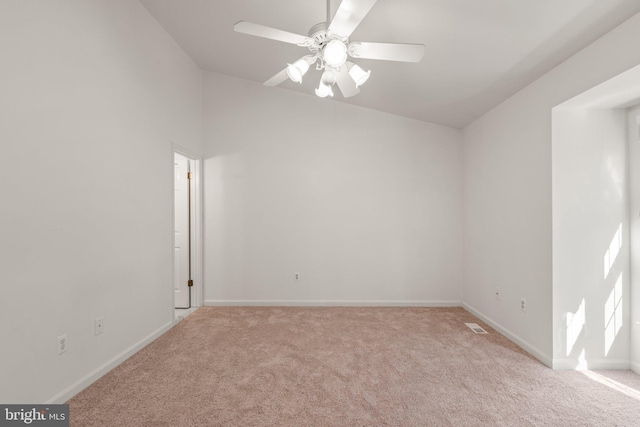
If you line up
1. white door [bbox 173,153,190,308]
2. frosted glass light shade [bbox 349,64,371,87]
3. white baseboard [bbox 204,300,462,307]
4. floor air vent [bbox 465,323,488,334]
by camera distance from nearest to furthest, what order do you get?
frosted glass light shade [bbox 349,64,371,87]
floor air vent [bbox 465,323,488,334]
white door [bbox 173,153,190,308]
white baseboard [bbox 204,300,462,307]

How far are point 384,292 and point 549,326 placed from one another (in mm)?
1887

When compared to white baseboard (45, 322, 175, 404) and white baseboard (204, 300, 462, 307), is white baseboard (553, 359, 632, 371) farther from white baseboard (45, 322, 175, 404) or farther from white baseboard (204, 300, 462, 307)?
white baseboard (45, 322, 175, 404)

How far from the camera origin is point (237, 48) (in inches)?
123

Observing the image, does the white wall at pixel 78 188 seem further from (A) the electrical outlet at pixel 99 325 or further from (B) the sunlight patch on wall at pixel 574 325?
(B) the sunlight patch on wall at pixel 574 325

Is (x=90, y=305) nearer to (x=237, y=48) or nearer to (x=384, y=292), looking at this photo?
(x=237, y=48)

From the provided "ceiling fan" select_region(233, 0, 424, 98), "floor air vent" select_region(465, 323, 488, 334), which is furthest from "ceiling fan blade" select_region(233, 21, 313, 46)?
"floor air vent" select_region(465, 323, 488, 334)

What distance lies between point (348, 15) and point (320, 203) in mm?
2697

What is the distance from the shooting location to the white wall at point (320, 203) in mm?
3969

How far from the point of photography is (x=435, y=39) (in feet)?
7.24

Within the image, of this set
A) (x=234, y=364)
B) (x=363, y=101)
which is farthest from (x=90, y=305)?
(x=363, y=101)

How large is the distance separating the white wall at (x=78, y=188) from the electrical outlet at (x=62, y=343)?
4 centimetres

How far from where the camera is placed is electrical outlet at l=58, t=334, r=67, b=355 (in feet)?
6.12

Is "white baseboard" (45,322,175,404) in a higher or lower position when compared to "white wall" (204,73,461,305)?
lower

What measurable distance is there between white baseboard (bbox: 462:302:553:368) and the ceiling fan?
2.56m
